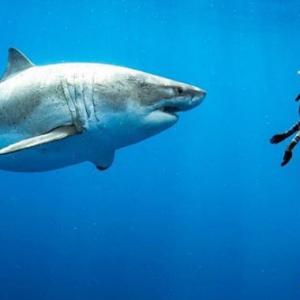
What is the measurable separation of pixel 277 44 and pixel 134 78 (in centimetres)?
2799

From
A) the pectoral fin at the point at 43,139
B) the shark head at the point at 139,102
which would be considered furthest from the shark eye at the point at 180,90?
the pectoral fin at the point at 43,139

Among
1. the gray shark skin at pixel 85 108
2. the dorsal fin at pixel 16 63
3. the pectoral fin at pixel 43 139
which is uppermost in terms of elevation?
the dorsal fin at pixel 16 63

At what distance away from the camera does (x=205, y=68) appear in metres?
53.8

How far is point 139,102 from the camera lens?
502 centimetres

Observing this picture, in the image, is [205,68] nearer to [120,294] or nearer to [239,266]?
[239,266]

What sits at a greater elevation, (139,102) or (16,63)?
(16,63)

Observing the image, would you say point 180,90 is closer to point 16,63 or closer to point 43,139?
point 43,139

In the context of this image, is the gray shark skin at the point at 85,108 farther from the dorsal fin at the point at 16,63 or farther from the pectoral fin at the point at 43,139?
the dorsal fin at the point at 16,63

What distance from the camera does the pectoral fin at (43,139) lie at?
4.64 metres

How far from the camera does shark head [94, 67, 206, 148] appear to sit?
4.98 meters

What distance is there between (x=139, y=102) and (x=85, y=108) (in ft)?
2.13

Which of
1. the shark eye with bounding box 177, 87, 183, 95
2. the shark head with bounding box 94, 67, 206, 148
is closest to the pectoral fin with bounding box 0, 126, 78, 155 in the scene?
the shark head with bounding box 94, 67, 206, 148

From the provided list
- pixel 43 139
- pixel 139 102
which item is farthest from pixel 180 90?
pixel 43 139

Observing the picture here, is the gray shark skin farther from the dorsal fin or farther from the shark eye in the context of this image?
the dorsal fin
